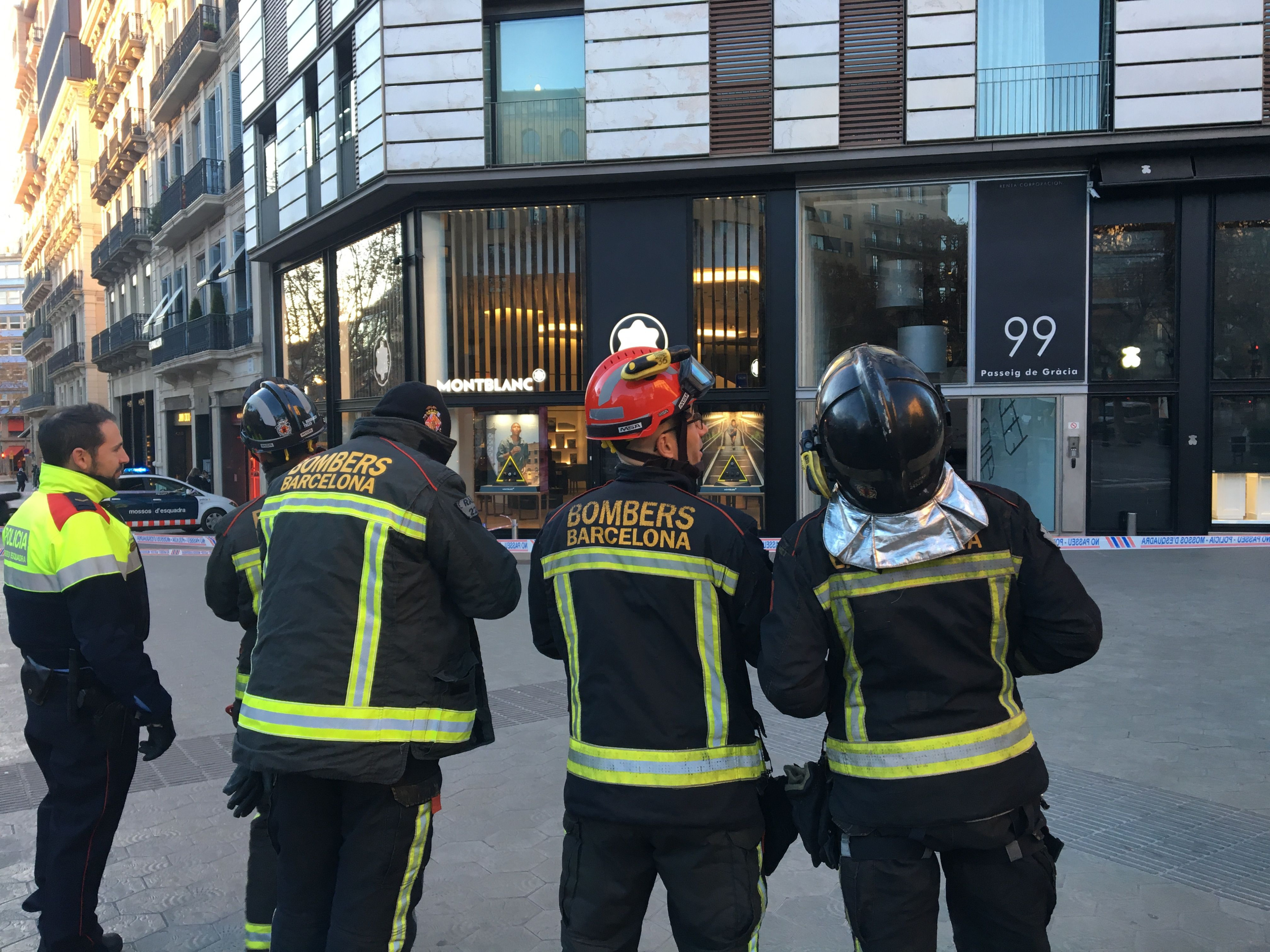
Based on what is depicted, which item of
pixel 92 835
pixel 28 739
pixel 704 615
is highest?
pixel 704 615

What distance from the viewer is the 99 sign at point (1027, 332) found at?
15.9 meters

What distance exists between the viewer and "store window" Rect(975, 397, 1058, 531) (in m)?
16.2

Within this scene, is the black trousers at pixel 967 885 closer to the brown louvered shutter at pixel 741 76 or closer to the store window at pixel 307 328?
the brown louvered shutter at pixel 741 76

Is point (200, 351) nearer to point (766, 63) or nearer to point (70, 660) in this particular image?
point (766, 63)

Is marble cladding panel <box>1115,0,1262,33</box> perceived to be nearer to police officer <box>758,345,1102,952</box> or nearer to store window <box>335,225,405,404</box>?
store window <box>335,225,405,404</box>

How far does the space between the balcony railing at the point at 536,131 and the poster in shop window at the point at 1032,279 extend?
22.8 ft

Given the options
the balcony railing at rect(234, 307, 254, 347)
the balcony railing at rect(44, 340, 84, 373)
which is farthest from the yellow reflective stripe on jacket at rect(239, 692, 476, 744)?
the balcony railing at rect(44, 340, 84, 373)

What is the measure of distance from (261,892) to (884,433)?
253 centimetres

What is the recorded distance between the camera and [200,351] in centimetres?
2725

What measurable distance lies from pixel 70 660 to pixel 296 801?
1.29m

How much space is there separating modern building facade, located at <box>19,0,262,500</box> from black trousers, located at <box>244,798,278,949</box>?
23321 mm

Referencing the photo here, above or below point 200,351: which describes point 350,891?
below

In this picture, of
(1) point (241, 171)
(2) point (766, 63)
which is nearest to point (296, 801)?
(2) point (766, 63)

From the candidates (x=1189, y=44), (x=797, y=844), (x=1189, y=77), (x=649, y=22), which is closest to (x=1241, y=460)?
(x=1189, y=77)
